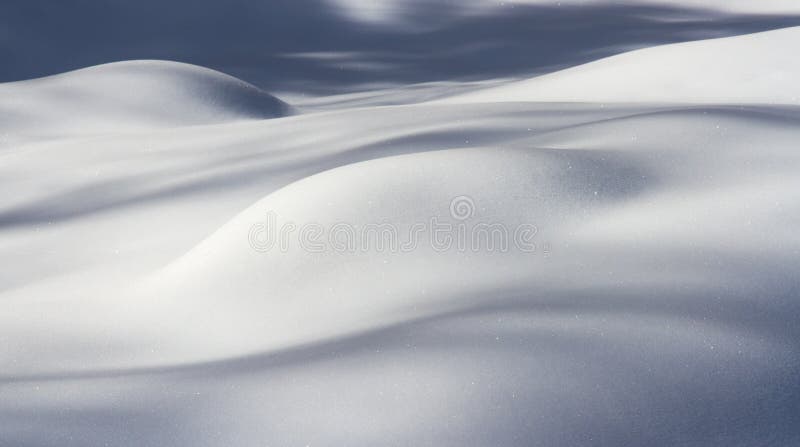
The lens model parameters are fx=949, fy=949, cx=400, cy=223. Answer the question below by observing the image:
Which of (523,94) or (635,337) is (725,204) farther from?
(523,94)

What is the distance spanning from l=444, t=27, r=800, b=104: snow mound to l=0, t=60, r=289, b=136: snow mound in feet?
2.40

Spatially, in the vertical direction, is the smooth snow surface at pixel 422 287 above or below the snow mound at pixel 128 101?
below

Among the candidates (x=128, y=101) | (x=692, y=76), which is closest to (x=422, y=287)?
(x=692, y=76)

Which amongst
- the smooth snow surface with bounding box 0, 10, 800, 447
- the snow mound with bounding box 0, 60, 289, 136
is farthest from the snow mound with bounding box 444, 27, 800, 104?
the snow mound with bounding box 0, 60, 289, 136

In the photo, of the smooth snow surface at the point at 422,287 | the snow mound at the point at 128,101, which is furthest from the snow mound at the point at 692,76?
the snow mound at the point at 128,101

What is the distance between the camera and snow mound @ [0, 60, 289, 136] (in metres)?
2.46

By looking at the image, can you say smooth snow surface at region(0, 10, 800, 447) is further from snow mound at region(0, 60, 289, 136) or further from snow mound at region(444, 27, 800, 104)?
snow mound at region(0, 60, 289, 136)

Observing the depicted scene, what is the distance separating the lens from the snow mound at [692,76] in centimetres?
203

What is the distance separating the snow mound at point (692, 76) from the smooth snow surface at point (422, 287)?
42 millimetres

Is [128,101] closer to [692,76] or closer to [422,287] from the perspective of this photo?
[692,76]

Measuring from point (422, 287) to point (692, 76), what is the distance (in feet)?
4.56

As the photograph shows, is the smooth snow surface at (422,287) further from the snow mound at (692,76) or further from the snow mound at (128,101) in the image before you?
the snow mound at (128,101)

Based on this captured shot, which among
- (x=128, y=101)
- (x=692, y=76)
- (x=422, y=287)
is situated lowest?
(x=422, y=287)

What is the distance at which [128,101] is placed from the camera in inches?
102
